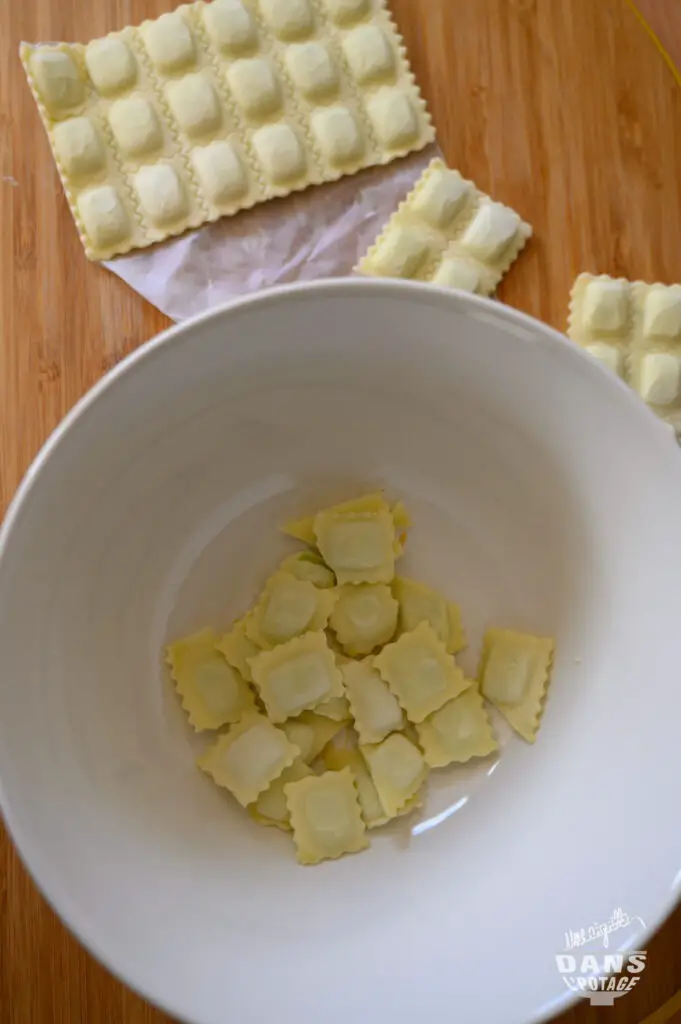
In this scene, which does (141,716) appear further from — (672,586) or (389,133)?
(389,133)

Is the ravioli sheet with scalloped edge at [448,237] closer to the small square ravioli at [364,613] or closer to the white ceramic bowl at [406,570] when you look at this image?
the white ceramic bowl at [406,570]

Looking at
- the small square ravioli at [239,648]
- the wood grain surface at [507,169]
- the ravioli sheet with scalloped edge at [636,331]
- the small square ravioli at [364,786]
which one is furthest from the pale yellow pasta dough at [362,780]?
the ravioli sheet with scalloped edge at [636,331]

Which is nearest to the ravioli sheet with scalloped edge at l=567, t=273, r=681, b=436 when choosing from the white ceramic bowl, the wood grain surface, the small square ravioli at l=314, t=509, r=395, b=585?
the wood grain surface

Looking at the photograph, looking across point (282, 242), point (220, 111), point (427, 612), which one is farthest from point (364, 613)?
point (220, 111)

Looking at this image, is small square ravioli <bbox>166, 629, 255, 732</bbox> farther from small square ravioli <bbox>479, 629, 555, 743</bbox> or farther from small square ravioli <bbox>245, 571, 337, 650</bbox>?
small square ravioli <bbox>479, 629, 555, 743</bbox>

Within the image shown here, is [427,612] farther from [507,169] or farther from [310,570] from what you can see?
[507,169]

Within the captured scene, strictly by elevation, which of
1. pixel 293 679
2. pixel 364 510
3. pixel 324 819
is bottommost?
pixel 324 819
